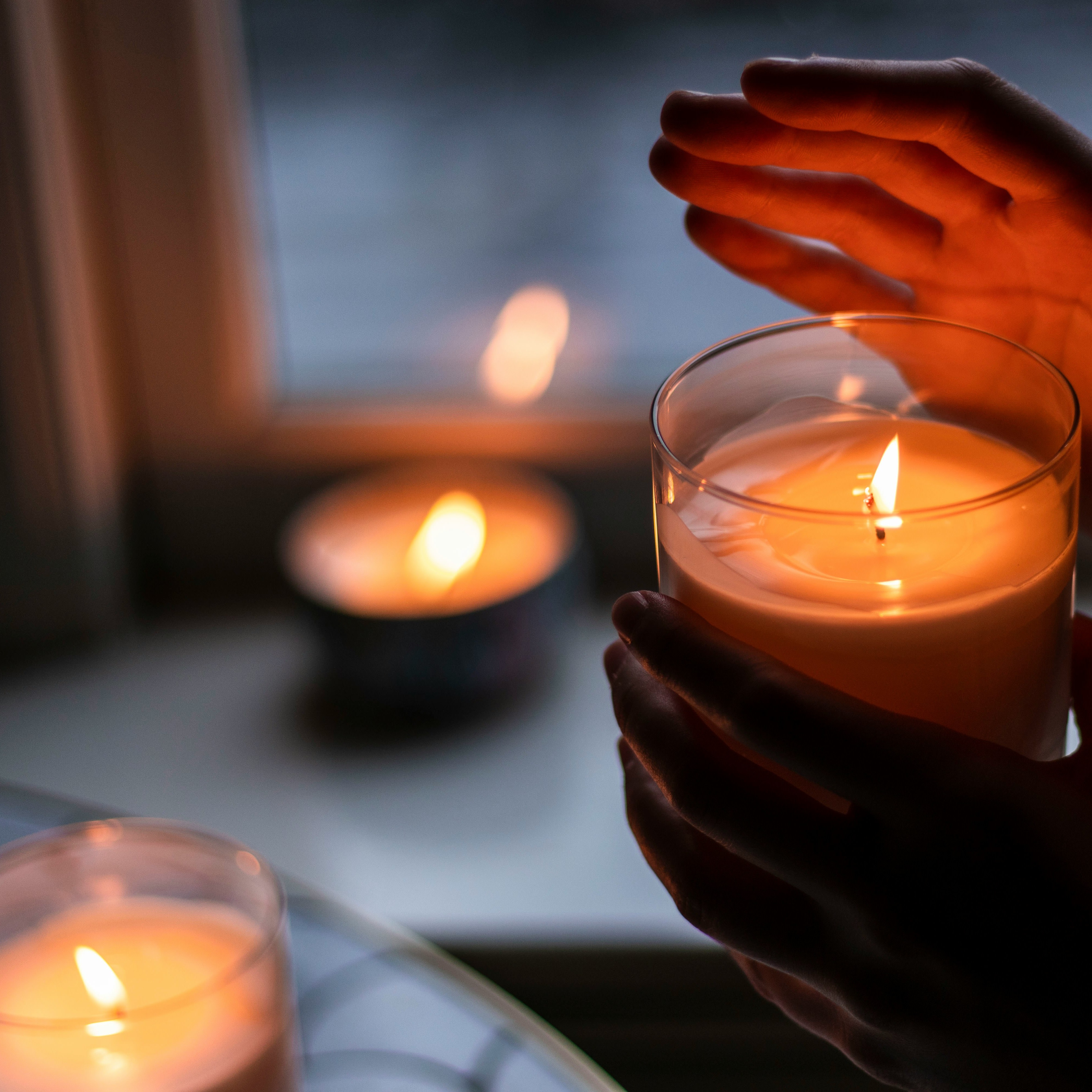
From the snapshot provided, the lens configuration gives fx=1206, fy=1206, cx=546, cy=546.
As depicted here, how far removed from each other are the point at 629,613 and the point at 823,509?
87 millimetres

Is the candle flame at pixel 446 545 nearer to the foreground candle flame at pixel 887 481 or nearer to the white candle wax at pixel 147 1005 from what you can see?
the white candle wax at pixel 147 1005

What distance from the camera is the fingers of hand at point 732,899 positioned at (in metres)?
0.42

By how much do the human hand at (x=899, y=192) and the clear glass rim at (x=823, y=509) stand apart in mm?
20

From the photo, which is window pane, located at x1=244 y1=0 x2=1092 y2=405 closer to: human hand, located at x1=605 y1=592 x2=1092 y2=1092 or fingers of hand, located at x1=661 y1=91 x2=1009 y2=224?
fingers of hand, located at x1=661 y1=91 x2=1009 y2=224

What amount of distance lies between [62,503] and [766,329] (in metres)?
0.83

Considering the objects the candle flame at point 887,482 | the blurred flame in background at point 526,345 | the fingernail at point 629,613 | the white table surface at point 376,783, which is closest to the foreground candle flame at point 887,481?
the candle flame at point 887,482

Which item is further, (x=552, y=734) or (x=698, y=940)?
(x=552, y=734)

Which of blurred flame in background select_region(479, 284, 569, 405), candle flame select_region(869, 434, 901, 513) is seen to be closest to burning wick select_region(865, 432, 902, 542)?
candle flame select_region(869, 434, 901, 513)

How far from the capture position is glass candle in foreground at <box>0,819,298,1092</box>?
0.51 metres

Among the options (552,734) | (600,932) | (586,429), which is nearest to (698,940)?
(600,932)

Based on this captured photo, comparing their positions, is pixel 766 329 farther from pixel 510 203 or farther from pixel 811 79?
pixel 510 203

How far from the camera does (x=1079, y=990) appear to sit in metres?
0.37

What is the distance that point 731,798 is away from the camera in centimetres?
40

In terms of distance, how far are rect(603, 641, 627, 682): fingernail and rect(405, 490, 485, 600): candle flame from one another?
62cm
